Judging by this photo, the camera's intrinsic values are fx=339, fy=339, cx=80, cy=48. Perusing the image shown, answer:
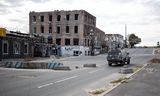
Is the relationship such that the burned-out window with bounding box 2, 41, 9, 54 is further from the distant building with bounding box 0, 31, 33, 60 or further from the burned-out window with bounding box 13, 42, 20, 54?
the burned-out window with bounding box 13, 42, 20, 54

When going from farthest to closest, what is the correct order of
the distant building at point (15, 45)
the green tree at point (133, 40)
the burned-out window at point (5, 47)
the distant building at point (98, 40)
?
1. the green tree at point (133, 40)
2. the distant building at point (98, 40)
3. the distant building at point (15, 45)
4. the burned-out window at point (5, 47)

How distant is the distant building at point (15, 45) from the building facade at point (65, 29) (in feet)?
72.2

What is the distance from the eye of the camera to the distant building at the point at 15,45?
60.3 meters

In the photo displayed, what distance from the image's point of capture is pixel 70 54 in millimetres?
96875

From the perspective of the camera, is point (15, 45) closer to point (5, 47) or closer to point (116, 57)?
point (5, 47)

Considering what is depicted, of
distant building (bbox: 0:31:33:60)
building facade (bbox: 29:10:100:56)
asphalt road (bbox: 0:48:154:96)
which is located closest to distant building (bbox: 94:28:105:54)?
building facade (bbox: 29:10:100:56)

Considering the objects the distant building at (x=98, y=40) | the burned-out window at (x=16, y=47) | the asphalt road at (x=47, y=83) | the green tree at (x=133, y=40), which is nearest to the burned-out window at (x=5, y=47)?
the burned-out window at (x=16, y=47)

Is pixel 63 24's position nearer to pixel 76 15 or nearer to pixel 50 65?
pixel 76 15

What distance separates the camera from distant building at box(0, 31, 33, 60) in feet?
198

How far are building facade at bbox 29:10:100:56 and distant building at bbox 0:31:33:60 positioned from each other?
22005 mm

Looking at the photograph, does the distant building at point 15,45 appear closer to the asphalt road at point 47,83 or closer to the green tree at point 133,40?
the asphalt road at point 47,83

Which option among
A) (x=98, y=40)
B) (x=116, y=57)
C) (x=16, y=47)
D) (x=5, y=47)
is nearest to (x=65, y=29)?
(x=98, y=40)

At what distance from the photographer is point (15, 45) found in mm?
64938

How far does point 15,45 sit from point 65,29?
113ft
